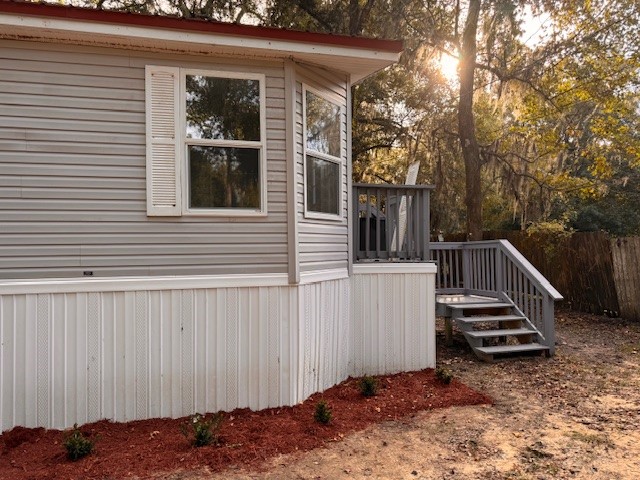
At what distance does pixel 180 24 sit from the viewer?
4285 millimetres

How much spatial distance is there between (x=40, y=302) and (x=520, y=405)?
15.5 feet

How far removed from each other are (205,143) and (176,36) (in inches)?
38.0

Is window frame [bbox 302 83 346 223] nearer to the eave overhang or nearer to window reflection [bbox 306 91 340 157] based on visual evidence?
window reflection [bbox 306 91 340 157]

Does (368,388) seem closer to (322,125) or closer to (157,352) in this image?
(157,352)

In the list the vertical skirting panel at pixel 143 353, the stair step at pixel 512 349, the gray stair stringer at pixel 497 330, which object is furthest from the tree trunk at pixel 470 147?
the vertical skirting panel at pixel 143 353

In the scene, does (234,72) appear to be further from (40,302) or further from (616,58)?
(616,58)

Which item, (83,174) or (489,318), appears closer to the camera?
(83,174)

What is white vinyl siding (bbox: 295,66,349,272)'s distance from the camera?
496 centimetres

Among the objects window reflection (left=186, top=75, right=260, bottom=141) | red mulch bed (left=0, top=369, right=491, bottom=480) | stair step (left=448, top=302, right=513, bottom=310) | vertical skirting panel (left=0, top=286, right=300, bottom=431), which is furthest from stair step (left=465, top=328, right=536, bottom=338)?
window reflection (left=186, top=75, right=260, bottom=141)

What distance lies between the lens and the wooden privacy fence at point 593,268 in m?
9.37

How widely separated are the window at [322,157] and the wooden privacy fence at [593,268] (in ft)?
22.7

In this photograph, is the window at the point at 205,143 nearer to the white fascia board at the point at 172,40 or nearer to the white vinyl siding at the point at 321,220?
the white fascia board at the point at 172,40

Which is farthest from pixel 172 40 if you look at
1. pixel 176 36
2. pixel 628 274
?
pixel 628 274

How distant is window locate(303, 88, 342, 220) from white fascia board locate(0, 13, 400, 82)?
1.55 feet
